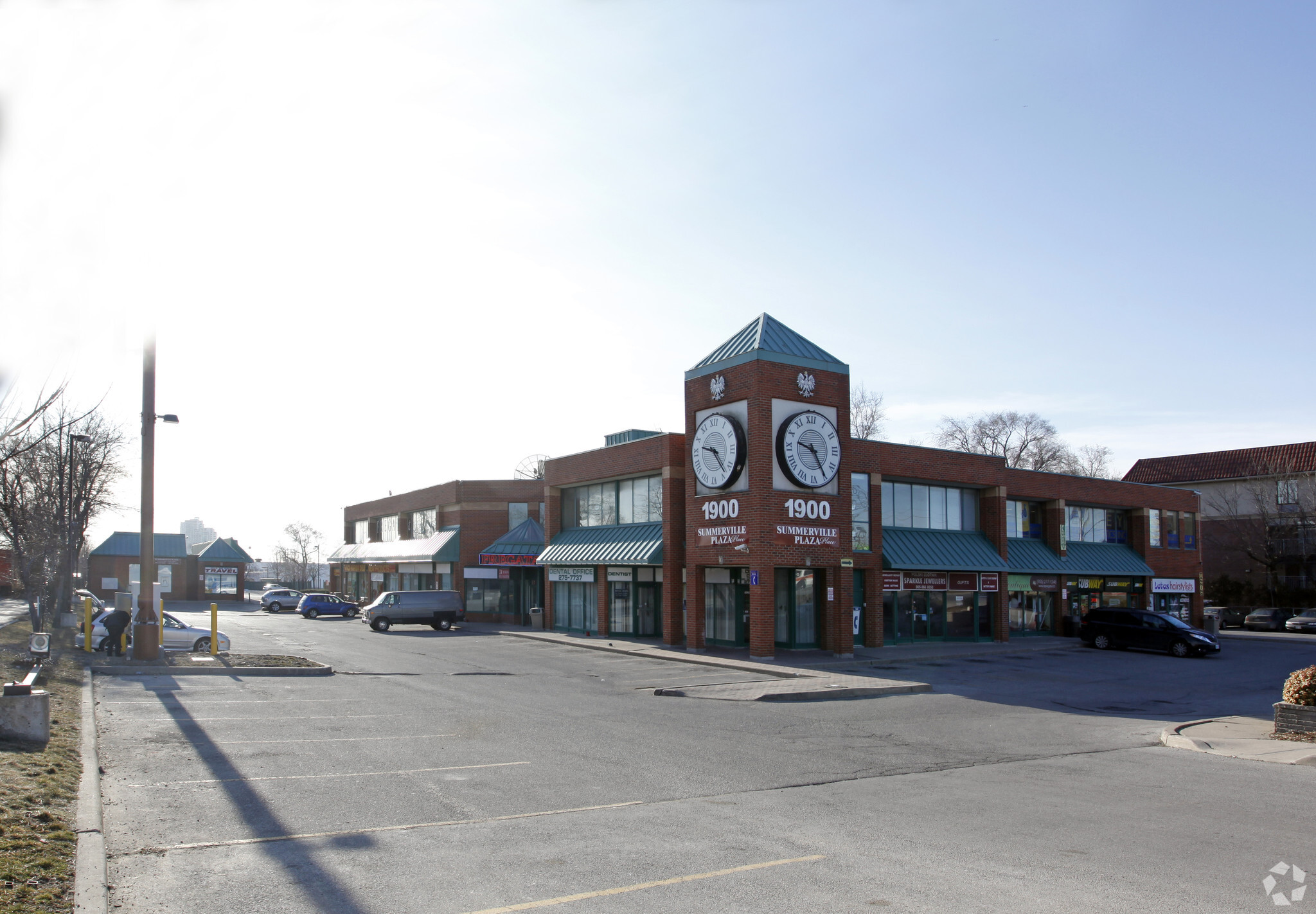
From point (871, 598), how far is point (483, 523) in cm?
2412

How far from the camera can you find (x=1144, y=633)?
34.5m

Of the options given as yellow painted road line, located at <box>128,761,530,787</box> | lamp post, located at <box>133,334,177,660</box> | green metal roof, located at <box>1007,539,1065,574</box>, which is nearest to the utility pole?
lamp post, located at <box>133,334,177,660</box>

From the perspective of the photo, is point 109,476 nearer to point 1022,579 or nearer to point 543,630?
point 543,630

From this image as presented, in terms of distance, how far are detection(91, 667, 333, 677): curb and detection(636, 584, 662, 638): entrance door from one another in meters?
14.3

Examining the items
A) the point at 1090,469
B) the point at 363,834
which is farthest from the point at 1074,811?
the point at 1090,469

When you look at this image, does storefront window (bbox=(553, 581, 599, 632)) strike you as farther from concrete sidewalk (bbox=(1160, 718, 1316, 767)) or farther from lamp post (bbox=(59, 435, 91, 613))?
concrete sidewalk (bbox=(1160, 718, 1316, 767))

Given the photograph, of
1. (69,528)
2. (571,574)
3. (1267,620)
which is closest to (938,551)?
(571,574)

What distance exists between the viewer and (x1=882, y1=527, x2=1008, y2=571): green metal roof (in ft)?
108

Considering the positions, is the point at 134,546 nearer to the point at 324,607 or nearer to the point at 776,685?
the point at 324,607

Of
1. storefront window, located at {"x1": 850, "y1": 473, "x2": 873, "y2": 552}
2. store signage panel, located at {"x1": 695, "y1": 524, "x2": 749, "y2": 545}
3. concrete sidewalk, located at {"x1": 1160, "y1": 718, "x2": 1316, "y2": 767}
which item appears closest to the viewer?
concrete sidewalk, located at {"x1": 1160, "y1": 718, "x2": 1316, "y2": 767}

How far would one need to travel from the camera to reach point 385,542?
61.6 meters

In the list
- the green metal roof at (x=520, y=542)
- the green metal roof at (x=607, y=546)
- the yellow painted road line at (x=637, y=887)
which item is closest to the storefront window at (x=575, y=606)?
the green metal roof at (x=607, y=546)

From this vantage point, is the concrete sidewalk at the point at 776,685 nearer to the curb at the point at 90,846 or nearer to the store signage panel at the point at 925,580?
the store signage panel at the point at 925,580

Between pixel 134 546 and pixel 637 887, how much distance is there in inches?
2912
